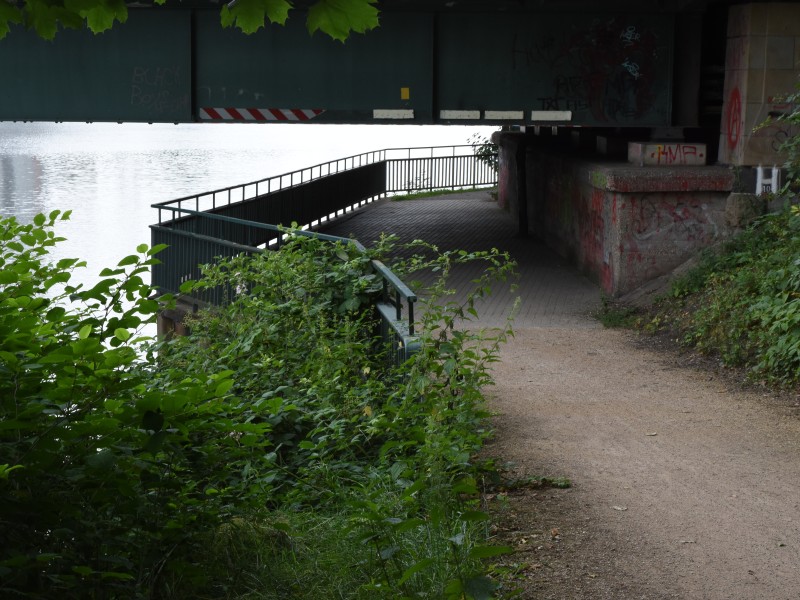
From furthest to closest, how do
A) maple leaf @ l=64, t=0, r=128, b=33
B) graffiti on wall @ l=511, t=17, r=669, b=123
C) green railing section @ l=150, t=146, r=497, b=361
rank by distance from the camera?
graffiti on wall @ l=511, t=17, r=669, b=123
green railing section @ l=150, t=146, r=497, b=361
maple leaf @ l=64, t=0, r=128, b=33

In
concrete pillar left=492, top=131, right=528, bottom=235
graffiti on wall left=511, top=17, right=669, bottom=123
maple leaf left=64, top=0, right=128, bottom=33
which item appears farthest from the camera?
concrete pillar left=492, top=131, right=528, bottom=235

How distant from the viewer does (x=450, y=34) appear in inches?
643

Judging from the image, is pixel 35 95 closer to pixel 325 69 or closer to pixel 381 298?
pixel 325 69

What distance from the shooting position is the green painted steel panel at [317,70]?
645 inches

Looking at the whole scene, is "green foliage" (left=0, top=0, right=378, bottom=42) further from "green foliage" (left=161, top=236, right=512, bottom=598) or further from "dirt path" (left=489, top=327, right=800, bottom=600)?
"dirt path" (left=489, top=327, right=800, bottom=600)

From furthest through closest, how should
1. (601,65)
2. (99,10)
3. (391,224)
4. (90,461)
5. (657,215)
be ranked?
(391,224) → (601,65) → (657,215) → (99,10) → (90,461)

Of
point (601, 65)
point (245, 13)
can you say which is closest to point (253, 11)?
point (245, 13)

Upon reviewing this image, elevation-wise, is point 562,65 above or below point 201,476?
above

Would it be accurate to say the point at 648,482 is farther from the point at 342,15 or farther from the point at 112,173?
the point at 112,173

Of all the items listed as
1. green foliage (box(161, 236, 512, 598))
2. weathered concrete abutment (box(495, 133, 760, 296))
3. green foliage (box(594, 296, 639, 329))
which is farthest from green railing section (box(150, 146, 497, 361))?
weathered concrete abutment (box(495, 133, 760, 296))

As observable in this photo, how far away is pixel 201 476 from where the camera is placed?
5383 millimetres

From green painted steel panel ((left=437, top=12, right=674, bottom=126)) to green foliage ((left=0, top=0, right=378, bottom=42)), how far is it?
1248 cm

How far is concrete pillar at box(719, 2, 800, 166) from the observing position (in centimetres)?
1377

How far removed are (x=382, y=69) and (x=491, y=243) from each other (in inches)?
213
